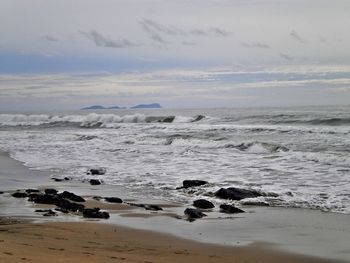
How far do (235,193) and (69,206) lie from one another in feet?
12.6

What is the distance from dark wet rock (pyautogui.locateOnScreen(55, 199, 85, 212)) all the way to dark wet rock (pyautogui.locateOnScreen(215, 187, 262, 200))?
3327 millimetres

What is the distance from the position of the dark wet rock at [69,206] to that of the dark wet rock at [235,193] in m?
3.33

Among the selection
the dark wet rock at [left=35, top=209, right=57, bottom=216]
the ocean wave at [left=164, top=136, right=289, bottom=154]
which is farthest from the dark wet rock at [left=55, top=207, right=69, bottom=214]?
the ocean wave at [left=164, top=136, right=289, bottom=154]

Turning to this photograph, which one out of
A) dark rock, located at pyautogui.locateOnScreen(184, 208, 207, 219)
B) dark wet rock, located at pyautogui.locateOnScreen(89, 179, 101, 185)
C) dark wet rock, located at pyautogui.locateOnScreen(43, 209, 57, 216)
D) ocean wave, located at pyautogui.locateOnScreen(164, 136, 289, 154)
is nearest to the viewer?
dark wet rock, located at pyautogui.locateOnScreen(43, 209, 57, 216)

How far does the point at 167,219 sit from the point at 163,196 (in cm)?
254

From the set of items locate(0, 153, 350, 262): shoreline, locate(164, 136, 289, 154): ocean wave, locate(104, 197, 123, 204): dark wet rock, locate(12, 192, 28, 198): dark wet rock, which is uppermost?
locate(164, 136, 289, 154): ocean wave

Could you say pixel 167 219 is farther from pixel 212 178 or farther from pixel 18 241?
pixel 212 178

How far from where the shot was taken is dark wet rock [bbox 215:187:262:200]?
10781 millimetres

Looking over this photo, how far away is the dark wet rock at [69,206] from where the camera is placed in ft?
30.9

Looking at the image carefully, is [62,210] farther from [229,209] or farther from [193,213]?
[229,209]

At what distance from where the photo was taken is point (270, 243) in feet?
23.3

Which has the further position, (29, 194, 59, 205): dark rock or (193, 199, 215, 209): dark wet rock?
(29, 194, 59, 205): dark rock

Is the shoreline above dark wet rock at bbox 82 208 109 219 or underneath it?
underneath

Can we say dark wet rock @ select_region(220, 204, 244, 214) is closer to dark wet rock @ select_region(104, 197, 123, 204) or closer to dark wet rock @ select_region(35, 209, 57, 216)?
dark wet rock @ select_region(104, 197, 123, 204)
